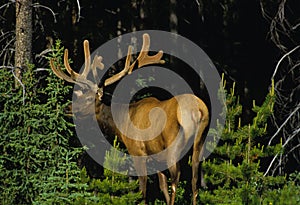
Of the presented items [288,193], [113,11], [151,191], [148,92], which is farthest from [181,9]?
[288,193]

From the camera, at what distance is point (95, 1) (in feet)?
55.6

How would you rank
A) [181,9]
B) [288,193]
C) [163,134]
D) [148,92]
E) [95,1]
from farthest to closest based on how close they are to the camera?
[181,9], [95,1], [148,92], [163,134], [288,193]

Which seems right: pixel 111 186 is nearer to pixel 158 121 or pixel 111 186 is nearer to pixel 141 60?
pixel 158 121

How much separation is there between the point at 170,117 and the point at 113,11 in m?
7.16

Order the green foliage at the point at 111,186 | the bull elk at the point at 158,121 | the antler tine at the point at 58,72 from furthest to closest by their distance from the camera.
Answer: the antler tine at the point at 58,72
the bull elk at the point at 158,121
the green foliage at the point at 111,186

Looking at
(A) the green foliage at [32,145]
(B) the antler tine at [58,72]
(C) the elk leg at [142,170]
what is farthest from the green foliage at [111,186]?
(B) the antler tine at [58,72]

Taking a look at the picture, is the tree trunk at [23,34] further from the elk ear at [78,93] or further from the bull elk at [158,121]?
the elk ear at [78,93]

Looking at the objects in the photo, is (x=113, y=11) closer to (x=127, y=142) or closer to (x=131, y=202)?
(x=127, y=142)

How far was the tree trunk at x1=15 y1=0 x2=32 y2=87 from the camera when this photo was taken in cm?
1138

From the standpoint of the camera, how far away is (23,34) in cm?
1142

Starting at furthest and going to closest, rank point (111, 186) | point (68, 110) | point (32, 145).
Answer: point (68, 110), point (32, 145), point (111, 186)

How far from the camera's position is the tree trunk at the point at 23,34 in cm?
1138

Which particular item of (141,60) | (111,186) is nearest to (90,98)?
(141,60)

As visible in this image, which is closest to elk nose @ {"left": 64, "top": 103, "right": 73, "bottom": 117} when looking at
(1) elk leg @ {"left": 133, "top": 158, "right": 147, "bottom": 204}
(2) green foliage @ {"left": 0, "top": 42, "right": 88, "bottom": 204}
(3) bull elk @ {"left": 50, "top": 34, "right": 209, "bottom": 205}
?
(3) bull elk @ {"left": 50, "top": 34, "right": 209, "bottom": 205}
